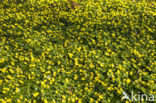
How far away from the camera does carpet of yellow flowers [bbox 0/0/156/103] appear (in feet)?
14.6

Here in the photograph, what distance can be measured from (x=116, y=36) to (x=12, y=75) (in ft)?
14.2

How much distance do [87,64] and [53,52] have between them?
54.3 inches

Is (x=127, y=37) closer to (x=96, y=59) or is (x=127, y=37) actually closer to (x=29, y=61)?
(x=96, y=59)

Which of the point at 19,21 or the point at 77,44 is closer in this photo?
the point at 77,44

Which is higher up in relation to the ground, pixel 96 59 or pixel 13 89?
pixel 96 59

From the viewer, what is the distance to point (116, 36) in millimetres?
6480

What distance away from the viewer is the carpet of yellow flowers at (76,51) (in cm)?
445

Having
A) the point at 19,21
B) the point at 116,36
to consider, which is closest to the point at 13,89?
the point at 19,21

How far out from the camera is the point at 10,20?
7.28 metres

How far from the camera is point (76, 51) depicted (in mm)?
5676

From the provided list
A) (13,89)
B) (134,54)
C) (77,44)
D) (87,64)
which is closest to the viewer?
(13,89)

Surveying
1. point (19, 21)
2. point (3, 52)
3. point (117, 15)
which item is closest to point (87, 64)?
point (3, 52)

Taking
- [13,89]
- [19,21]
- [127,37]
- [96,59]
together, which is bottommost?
[13,89]

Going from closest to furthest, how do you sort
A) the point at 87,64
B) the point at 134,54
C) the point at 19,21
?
1. the point at 87,64
2. the point at 134,54
3. the point at 19,21
